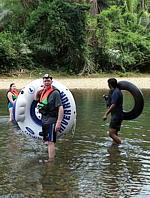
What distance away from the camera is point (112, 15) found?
30875mm

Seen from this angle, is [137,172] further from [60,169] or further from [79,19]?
[79,19]

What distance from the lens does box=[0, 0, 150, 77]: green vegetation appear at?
24.2 metres

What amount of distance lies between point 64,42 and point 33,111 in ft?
62.9

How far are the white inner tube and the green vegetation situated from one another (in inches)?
720

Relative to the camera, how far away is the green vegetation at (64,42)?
79.5ft

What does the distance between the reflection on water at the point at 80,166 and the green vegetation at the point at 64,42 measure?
56.3ft

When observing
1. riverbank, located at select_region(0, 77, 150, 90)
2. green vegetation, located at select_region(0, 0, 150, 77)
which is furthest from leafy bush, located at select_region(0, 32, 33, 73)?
riverbank, located at select_region(0, 77, 150, 90)

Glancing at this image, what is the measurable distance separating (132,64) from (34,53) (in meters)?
9.33

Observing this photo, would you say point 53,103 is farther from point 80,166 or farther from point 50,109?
point 80,166

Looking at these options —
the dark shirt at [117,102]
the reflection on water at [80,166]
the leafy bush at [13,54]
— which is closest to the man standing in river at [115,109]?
the dark shirt at [117,102]

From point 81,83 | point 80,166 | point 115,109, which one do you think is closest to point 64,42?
point 81,83

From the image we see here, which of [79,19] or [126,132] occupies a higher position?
[79,19]

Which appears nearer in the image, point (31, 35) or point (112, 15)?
point (31, 35)

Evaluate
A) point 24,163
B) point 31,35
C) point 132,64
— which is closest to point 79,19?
point 31,35
